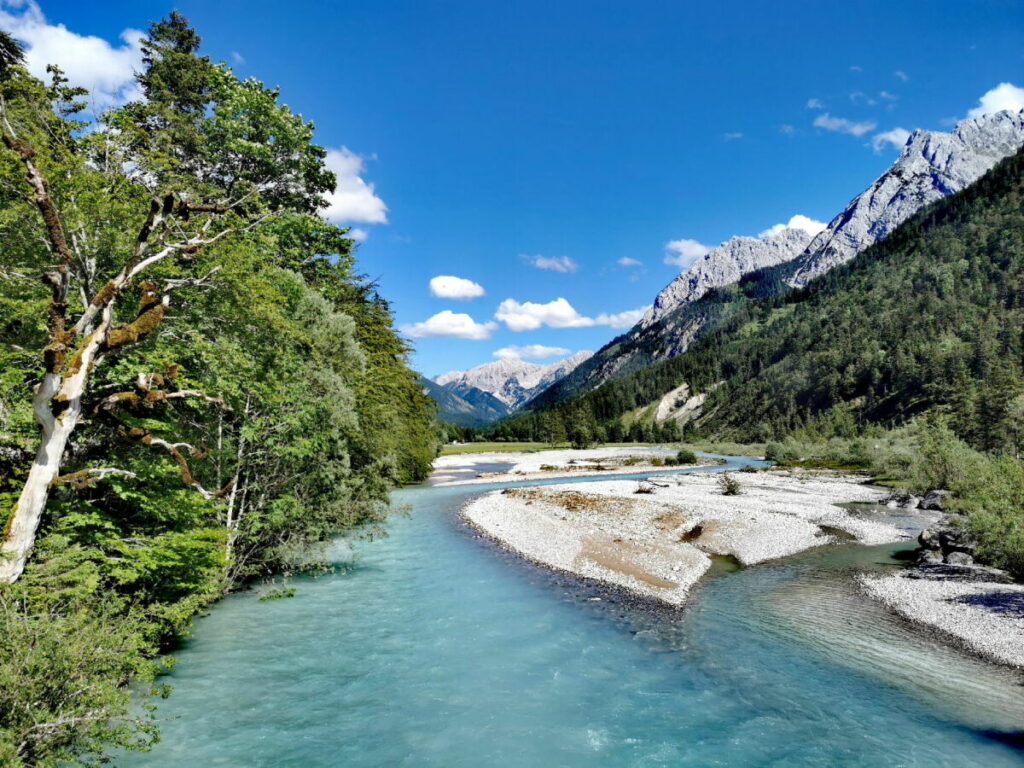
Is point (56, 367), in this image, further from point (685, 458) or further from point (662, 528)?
point (685, 458)

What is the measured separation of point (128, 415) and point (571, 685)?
15.1 m

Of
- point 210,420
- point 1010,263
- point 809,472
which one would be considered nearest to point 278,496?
point 210,420

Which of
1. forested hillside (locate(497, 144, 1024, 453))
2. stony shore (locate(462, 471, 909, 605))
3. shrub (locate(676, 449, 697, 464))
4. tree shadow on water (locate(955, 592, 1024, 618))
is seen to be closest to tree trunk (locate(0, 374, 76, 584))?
stony shore (locate(462, 471, 909, 605))

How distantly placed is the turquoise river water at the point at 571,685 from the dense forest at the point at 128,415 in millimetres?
2357

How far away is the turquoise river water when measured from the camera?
1124 centimetres

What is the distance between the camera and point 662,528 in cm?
3503

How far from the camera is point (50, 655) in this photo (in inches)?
285

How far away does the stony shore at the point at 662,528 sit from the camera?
2616 cm

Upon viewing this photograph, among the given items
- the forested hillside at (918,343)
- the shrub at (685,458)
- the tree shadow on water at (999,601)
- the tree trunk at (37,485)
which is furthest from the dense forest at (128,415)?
the forested hillside at (918,343)

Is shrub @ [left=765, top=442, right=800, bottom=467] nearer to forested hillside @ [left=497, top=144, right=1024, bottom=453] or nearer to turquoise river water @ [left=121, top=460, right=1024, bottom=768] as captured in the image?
forested hillside @ [left=497, top=144, right=1024, bottom=453]

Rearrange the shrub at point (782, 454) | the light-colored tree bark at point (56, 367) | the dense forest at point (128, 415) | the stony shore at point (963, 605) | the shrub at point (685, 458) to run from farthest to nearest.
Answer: the shrub at point (782, 454), the shrub at point (685, 458), the stony shore at point (963, 605), the light-colored tree bark at point (56, 367), the dense forest at point (128, 415)

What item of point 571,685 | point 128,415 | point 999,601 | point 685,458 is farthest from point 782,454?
point 128,415

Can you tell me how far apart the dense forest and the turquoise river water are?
2.36 meters

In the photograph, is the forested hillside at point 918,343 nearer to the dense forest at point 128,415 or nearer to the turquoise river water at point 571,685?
the turquoise river water at point 571,685
